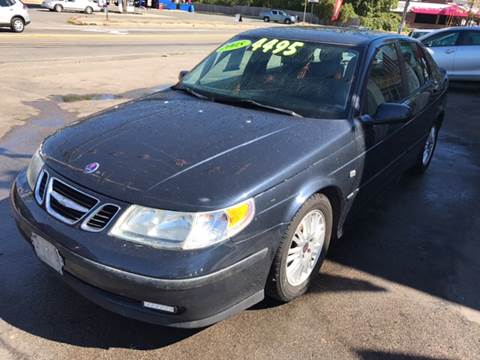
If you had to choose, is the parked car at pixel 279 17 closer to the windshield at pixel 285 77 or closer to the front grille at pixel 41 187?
the windshield at pixel 285 77

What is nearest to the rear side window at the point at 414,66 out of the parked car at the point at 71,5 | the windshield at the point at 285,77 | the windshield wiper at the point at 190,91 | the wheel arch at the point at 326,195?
the windshield at the point at 285,77

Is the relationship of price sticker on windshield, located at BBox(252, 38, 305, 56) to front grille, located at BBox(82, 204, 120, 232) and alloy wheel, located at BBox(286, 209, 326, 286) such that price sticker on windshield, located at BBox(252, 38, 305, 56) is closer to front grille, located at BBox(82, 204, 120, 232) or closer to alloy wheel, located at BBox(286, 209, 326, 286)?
alloy wheel, located at BBox(286, 209, 326, 286)

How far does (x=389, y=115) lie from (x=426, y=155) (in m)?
2.61

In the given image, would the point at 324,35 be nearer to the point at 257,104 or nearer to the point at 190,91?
the point at 257,104

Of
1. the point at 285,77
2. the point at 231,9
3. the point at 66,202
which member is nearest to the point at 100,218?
the point at 66,202

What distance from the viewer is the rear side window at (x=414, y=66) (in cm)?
470

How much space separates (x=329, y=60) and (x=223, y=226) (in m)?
1.97

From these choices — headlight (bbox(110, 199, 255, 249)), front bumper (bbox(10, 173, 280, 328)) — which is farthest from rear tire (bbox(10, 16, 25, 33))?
headlight (bbox(110, 199, 255, 249))

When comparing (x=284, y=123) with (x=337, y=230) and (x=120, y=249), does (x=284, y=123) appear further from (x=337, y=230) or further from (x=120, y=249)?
(x=120, y=249)

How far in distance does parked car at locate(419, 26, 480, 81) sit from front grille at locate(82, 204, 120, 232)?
11463mm

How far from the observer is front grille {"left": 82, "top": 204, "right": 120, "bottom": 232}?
2.50 m

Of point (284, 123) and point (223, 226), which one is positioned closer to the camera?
point (223, 226)

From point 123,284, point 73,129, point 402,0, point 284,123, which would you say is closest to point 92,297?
point 123,284

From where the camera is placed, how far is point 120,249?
7.92 feet
